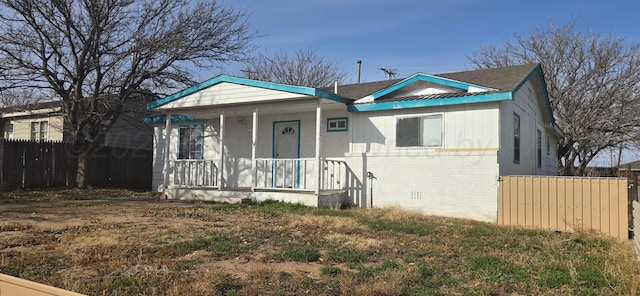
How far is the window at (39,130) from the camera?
1978cm

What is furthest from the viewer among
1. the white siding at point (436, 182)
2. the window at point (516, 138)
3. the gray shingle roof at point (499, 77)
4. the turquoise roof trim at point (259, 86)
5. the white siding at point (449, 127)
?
the window at point (516, 138)

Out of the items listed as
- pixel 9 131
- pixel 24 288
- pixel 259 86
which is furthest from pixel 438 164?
pixel 9 131

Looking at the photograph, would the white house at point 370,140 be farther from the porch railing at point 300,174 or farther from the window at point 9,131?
the window at point 9,131

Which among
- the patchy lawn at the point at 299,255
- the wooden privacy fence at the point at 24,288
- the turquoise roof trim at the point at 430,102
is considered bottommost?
the patchy lawn at the point at 299,255

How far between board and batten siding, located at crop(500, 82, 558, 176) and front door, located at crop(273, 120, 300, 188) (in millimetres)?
5478

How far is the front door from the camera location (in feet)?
40.4

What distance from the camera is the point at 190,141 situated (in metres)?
14.8

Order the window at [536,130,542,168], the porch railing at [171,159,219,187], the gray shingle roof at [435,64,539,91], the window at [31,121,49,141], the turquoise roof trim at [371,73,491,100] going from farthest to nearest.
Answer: the window at [31,121,49,141]
the window at [536,130,542,168]
the porch railing at [171,159,219,187]
the turquoise roof trim at [371,73,491,100]
the gray shingle roof at [435,64,539,91]

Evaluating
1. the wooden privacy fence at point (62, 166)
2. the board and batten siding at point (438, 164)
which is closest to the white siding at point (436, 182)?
the board and batten siding at point (438, 164)

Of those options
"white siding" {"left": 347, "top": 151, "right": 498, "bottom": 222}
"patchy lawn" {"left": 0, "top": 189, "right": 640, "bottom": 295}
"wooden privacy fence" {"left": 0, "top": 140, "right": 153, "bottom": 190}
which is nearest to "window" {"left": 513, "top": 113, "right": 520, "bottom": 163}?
"white siding" {"left": 347, "top": 151, "right": 498, "bottom": 222}

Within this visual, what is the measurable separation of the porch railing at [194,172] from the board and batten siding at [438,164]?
4483 millimetres

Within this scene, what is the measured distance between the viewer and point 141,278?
4.50 m

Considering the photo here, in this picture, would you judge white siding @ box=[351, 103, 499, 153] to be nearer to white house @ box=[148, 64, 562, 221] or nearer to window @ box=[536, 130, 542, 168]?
white house @ box=[148, 64, 562, 221]

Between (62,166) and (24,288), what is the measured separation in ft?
46.2
